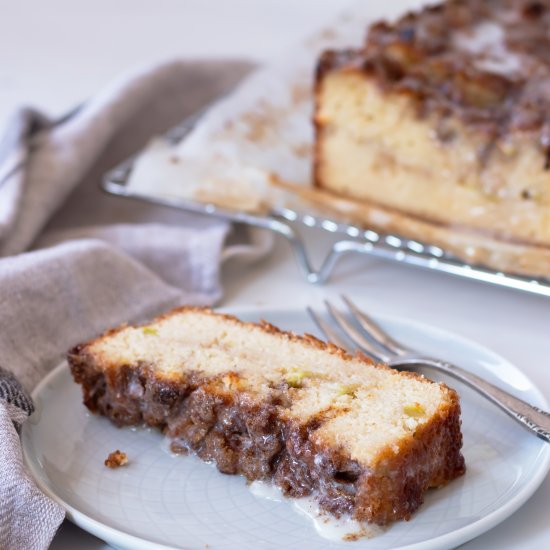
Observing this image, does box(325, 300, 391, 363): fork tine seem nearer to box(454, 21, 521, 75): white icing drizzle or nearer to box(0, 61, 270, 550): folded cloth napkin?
box(0, 61, 270, 550): folded cloth napkin

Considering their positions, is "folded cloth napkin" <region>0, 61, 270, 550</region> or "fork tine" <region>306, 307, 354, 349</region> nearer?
"folded cloth napkin" <region>0, 61, 270, 550</region>

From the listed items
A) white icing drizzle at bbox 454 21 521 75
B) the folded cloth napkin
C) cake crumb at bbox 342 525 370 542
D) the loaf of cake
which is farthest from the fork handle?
white icing drizzle at bbox 454 21 521 75

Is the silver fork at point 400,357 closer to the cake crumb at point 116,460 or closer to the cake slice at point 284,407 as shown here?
the cake slice at point 284,407

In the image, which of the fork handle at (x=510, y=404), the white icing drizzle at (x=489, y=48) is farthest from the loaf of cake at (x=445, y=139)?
the fork handle at (x=510, y=404)

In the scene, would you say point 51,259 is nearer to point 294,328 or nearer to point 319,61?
point 294,328

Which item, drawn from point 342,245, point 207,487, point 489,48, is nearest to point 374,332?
point 342,245
